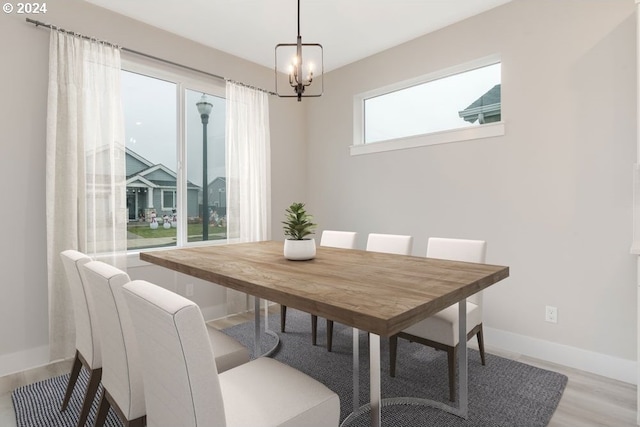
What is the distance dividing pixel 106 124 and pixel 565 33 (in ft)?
11.7

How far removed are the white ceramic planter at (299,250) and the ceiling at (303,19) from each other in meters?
1.98

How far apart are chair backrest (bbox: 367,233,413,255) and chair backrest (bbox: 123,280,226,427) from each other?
1822mm

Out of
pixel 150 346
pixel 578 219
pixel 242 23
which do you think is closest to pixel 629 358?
pixel 578 219

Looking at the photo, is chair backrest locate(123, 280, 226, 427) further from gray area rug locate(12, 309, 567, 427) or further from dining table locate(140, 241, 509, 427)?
gray area rug locate(12, 309, 567, 427)

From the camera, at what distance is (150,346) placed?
98 cm

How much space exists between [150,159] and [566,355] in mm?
3785

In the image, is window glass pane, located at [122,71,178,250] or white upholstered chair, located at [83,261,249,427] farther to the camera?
window glass pane, located at [122,71,178,250]

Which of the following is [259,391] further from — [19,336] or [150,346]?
[19,336]

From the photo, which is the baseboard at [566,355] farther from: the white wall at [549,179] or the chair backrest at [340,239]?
the chair backrest at [340,239]

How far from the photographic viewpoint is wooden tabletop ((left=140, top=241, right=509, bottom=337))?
3.45ft

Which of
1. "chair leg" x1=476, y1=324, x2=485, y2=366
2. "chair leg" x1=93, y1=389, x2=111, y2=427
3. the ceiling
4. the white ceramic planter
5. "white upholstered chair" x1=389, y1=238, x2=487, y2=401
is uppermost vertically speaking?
the ceiling

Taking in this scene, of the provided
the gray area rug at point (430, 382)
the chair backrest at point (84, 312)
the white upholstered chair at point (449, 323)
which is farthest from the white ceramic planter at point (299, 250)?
the chair backrest at point (84, 312)

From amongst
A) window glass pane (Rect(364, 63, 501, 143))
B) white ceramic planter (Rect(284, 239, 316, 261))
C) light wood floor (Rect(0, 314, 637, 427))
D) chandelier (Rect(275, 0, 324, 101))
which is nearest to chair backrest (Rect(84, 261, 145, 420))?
white ceramic planter (Rect(284, 239, 316, 261))

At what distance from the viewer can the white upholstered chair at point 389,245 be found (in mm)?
2510
